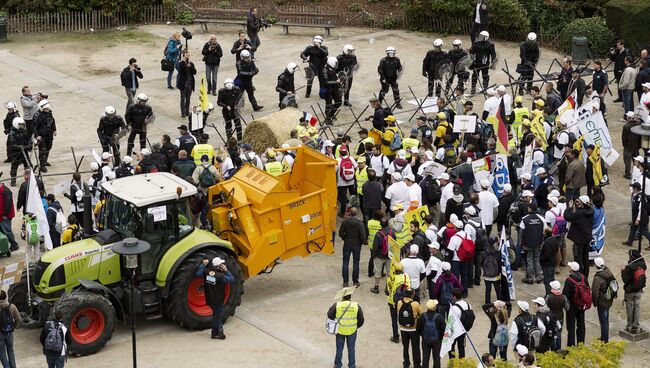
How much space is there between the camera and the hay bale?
27.0m

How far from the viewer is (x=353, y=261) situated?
2241cm

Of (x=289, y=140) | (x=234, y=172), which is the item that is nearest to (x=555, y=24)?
(x=289, y=140)

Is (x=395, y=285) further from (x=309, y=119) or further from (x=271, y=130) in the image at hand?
(x=309, y=119)

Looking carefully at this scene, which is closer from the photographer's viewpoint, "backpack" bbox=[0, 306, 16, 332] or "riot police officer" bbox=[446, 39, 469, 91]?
"backpack" bbox=[0, 306, 16, 332]

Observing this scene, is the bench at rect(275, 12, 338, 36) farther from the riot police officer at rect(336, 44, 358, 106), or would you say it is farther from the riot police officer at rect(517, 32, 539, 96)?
A: the riot police officer at rect(517, 32, 539, 96)

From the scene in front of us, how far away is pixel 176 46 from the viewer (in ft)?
112

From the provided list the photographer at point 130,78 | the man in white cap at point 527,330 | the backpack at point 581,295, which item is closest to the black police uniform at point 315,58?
the photographer at point 130,78

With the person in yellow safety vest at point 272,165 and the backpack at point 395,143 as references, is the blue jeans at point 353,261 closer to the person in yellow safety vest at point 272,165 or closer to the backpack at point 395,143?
the person in yellow safety vest at point 272,165

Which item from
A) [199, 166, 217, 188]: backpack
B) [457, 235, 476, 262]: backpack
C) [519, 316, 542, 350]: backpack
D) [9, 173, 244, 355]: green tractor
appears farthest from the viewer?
[199, 166, 217, 188]: backpack

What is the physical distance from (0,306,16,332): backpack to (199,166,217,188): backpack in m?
6.16

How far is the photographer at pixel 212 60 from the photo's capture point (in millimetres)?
33219

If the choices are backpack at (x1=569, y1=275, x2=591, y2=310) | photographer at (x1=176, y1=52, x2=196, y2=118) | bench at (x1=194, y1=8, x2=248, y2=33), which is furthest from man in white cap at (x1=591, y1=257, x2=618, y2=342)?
bench at (x1=194, y1=8, x2=248, y2=33)

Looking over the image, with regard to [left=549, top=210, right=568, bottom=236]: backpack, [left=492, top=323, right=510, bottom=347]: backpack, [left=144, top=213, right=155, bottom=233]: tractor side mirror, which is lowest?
[left=492, top=323, right=510, bottom=347]: backpack

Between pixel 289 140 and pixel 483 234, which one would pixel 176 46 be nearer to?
pixel 289 140
